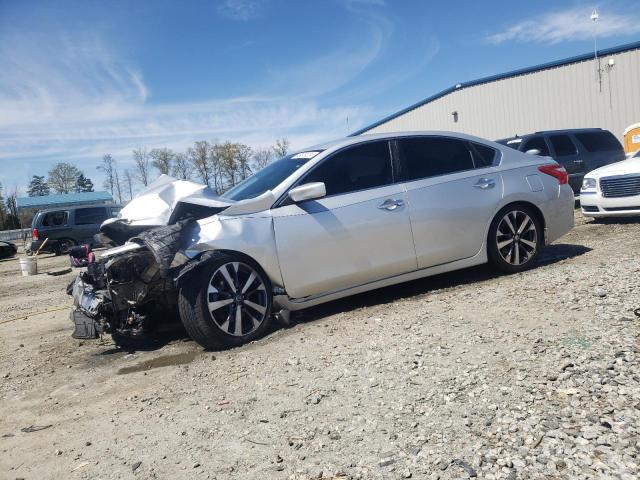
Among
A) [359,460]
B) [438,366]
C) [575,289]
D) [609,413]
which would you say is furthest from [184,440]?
[575,289]

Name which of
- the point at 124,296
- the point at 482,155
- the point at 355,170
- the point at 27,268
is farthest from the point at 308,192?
the point at 27,268

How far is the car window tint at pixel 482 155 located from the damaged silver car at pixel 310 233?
0.01 metres

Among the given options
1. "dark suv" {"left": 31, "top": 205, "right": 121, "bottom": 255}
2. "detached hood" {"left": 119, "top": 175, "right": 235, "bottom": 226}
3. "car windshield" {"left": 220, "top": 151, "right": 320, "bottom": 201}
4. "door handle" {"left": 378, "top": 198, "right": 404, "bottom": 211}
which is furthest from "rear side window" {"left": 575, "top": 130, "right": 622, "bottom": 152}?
"dark suv" {"left": 31, "top": 205, "right": 121, "bottom": 255}

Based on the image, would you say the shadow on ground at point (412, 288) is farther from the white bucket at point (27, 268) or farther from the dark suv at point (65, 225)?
the dark suv at point (65, 225)

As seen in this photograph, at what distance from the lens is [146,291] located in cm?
414

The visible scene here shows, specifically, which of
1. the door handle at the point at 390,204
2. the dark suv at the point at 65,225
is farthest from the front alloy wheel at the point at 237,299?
the dark suv at the point at 65,225

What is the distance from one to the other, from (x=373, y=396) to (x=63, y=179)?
3112 inches

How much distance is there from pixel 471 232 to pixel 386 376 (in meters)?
2.43

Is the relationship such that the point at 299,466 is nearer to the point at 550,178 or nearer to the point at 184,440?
the point at 184,440

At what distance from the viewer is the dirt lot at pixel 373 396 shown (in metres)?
2.26

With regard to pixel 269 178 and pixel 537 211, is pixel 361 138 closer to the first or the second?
pixel 269 178

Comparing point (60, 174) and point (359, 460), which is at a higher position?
point (60, 174)

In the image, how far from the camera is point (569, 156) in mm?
11672

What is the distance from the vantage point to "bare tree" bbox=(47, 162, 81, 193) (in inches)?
2800
